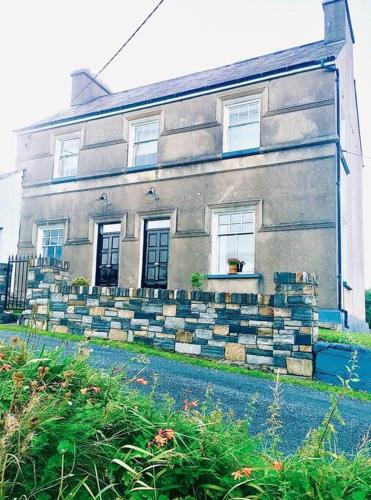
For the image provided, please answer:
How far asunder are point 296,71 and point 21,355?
33.4ft

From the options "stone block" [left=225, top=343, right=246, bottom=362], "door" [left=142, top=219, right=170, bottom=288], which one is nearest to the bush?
"stone block" [left=225, top=343, right=246, bottom=362]

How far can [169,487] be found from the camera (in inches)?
79.0

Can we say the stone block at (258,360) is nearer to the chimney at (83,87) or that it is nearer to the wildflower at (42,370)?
the wildflower at (42,370)

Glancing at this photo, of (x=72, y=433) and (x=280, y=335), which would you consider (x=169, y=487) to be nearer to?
(x=72, y=433)

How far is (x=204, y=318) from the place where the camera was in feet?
21.9

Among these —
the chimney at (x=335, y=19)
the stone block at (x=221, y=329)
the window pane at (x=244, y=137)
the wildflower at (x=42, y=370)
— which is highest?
the chimney at (x=335, y=19)

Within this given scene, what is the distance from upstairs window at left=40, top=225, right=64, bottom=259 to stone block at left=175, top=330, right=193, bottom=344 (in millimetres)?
7953

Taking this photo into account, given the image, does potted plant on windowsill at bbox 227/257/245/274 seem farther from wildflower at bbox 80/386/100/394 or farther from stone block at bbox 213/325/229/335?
wildflower at bbox 80/386/100/394

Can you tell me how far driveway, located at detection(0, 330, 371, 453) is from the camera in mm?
3762

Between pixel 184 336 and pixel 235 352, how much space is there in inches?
38.7

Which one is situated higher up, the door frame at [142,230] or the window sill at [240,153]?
the window sill at [240,153]

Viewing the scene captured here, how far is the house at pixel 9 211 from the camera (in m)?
14.2

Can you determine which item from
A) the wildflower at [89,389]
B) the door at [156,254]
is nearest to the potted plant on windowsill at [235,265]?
the door at [156,254]

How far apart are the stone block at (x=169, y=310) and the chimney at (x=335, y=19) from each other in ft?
32.0
